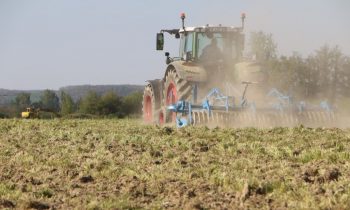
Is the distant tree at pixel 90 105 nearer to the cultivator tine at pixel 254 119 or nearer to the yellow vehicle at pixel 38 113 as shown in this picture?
the yellow vehicle at pixel 38 113

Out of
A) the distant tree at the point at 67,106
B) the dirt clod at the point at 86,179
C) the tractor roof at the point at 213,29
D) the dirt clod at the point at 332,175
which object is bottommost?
the distant tree at the point at 67,106

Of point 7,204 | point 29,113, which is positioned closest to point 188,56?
point 29,113

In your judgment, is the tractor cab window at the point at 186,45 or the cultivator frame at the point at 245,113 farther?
the tractor cab window at the point at 186,45

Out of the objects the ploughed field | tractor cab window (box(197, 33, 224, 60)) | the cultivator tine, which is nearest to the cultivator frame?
the cultivator tine

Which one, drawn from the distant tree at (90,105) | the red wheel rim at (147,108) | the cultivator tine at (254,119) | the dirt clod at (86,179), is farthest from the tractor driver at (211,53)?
the distant tree at (90,105)

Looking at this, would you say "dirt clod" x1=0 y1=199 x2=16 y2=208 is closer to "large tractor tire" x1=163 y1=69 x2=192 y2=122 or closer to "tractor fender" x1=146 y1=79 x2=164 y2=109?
"large tractor tire" x1=163 y1=69 x2=192 y2=122

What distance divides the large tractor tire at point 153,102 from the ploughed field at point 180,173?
594 centimetres

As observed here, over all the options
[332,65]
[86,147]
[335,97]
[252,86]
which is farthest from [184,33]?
[332,65]

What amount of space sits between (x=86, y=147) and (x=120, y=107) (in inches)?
1302

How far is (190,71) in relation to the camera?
1453 centimetres

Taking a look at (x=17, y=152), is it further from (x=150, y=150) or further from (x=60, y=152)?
(x=150, y=150)

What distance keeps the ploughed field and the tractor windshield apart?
18.2ft

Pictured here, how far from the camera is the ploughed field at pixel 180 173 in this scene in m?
4.88

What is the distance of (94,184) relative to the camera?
5.86m
